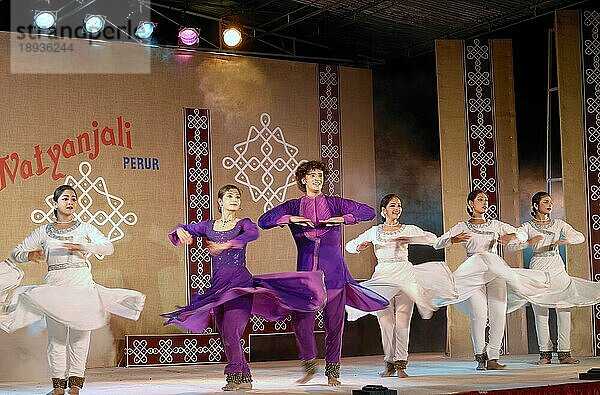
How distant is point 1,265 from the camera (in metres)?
7.00

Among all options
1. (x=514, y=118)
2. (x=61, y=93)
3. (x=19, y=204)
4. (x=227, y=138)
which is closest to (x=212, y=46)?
(x=227, y=138)

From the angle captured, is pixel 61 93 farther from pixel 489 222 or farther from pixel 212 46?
pixel 489 222

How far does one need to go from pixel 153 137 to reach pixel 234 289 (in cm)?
408

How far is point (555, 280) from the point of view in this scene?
8.84m

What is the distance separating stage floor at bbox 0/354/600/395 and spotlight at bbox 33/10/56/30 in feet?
11.2

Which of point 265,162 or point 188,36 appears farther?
point 265,162

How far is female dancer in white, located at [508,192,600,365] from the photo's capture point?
8.81 metres

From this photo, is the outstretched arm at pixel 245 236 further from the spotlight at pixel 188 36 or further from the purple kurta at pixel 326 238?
the spotlight at pixel 188 36

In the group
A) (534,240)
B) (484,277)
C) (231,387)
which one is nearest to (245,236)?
(231,387)

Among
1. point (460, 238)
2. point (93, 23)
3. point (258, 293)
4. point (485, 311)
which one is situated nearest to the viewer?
point (258, 293)

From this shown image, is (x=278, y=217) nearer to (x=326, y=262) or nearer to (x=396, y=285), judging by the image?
(x=326, y=262)

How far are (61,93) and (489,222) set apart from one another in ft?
14.8

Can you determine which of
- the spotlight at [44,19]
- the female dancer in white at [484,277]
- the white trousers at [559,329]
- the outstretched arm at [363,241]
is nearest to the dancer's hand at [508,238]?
the female dancer in white at [484,277]

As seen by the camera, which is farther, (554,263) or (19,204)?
(19,204)
